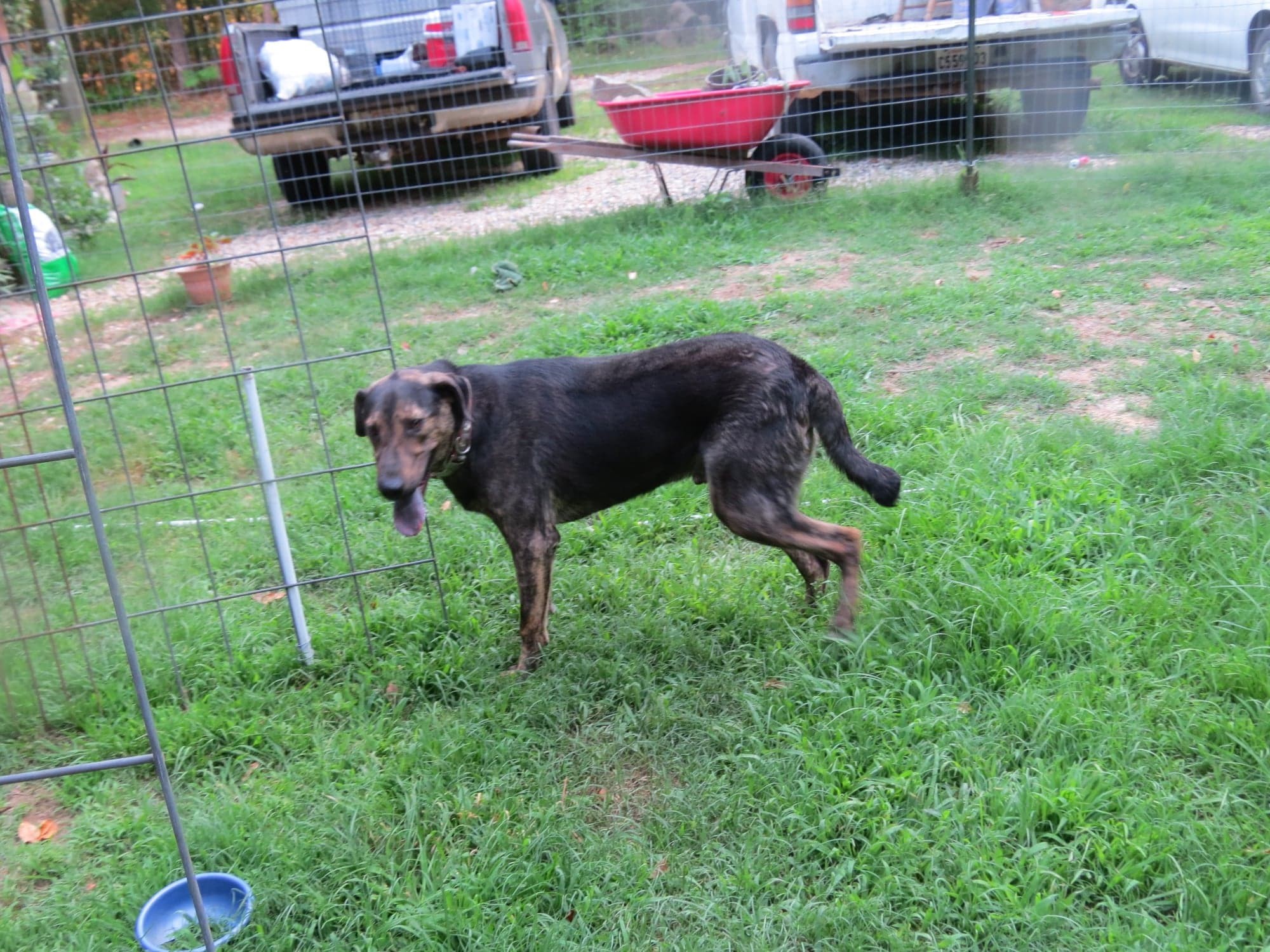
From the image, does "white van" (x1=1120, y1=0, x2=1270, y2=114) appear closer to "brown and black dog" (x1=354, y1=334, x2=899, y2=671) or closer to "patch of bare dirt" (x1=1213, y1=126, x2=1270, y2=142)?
"patch of bare dirt" (x1=1213, y1=126, x2=1270, y2=142)

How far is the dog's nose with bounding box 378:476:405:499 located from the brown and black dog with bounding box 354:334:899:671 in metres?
0.04

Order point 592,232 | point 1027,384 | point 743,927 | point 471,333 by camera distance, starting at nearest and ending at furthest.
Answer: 1. point 743,927
2. point 1027,384
3. point 471,333
4. point 592,232

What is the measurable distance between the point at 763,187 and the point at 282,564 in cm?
632

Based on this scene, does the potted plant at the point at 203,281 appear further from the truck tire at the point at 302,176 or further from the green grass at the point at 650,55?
the green grass at the point at 650,55

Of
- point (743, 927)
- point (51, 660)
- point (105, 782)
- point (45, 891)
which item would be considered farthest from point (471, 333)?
point (743, 927)

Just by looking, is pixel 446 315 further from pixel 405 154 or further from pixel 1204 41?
pixel 1204 41

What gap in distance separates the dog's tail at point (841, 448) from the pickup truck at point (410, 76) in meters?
6.44

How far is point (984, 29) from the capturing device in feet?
29.0

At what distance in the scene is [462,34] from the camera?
9.81m

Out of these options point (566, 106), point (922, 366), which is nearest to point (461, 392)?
point (922, 366)

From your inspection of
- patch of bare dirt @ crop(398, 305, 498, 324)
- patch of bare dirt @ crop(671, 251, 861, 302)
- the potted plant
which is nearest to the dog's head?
patch of bare dirt @ crop(671, 251, 861, 302)

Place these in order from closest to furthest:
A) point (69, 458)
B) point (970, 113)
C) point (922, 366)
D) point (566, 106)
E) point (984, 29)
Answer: point (69, 458), point (922, 366), point (970, 113), point (984, 29), point (566, 106)

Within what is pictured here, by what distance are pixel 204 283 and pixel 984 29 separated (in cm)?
703

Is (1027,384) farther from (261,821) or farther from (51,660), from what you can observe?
(51,660)
